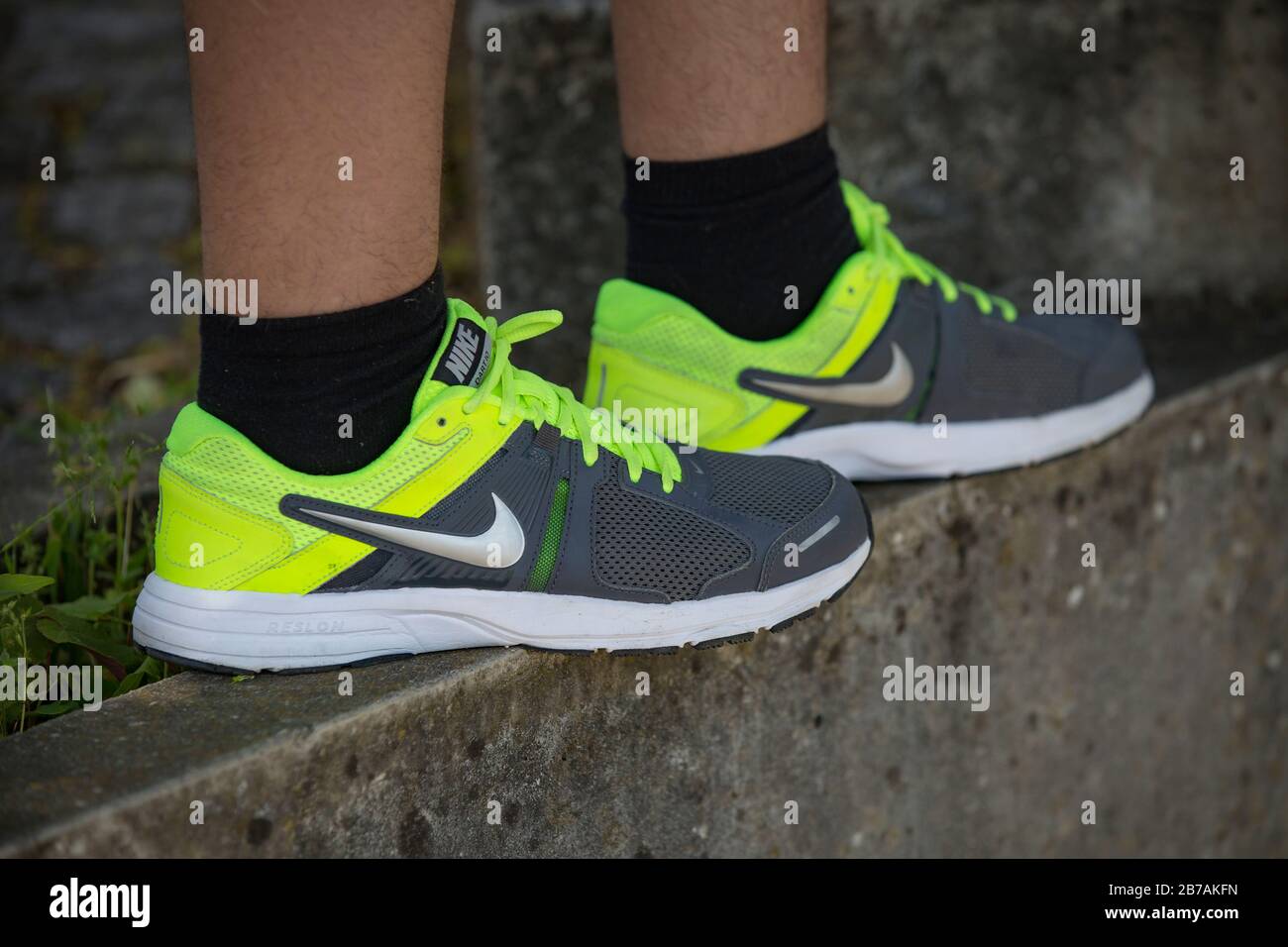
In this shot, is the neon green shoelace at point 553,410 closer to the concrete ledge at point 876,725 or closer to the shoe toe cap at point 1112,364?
the concrete ledge at point 876,725

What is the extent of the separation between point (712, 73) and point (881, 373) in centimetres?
45

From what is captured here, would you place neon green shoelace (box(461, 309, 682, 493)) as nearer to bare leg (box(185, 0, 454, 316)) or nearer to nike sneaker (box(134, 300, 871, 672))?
nike sneaker (box(134, 300, 871, 672))

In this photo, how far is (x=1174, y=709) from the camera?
230cm

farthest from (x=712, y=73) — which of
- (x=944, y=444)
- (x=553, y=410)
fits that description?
(x=944, y=444)

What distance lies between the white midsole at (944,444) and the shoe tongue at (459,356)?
50 cm

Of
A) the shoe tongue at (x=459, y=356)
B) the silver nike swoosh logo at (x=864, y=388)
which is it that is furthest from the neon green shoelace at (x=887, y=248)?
the shoe tongue at (x=459, y=356)

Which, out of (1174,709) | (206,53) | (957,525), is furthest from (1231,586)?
(206,53)

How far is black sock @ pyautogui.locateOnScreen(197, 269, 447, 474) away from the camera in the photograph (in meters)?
1.17

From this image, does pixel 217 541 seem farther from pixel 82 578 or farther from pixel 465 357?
pixel 82 578

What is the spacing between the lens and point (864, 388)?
170 cm

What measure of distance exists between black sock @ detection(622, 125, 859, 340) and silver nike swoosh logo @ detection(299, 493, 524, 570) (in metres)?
0.47

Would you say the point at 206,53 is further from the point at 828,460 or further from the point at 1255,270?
the point at 1255,270

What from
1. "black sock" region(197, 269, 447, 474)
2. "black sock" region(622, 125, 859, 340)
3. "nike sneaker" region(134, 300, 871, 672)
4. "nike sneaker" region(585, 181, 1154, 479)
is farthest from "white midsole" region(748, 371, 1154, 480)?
"black sock" region(197, 269, 447, 474)
